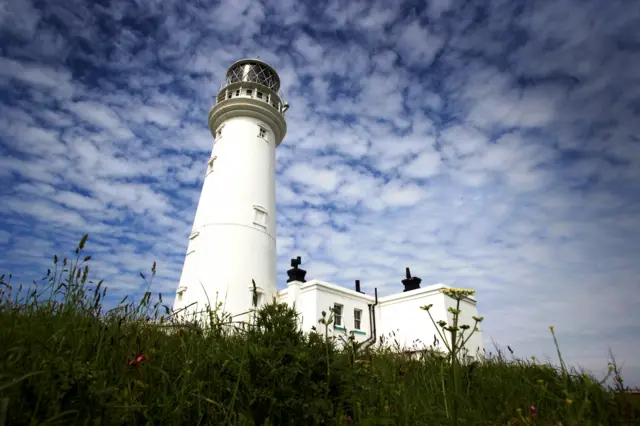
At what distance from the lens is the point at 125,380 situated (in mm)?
3098

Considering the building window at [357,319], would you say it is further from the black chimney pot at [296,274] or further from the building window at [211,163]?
the building window at [211,163]

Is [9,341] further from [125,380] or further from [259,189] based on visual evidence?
[259,189]

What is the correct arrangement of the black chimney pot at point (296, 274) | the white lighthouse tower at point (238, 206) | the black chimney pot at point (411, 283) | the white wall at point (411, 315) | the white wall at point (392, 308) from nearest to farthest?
1. the white lighthouse tower at point (238, 206)
2. the white wall at point (392, 308)
3. the white wall at point (411, 315)
4. the black chimney pot at point (296, 274)
5. the black chimney pot at point (411, 283)

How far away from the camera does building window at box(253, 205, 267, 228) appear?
17.6 metres

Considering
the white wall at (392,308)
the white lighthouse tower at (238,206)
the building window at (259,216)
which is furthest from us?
the white wall at (392,308)

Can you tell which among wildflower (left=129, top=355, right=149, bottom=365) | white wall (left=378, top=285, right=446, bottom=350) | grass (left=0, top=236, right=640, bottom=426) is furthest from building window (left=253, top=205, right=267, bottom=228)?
wildflower (left=129, top=355, right=149, bottom=365)

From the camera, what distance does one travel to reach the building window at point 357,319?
1962 cm

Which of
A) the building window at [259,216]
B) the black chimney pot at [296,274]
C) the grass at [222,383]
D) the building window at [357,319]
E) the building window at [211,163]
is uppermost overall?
the building window at [211,163]

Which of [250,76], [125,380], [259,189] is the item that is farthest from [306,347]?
[250,76]

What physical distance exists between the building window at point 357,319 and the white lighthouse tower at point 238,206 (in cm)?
523

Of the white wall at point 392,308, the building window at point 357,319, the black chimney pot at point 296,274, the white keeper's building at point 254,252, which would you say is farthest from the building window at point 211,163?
the building window at point 357,319

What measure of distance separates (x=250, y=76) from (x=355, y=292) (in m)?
15.4

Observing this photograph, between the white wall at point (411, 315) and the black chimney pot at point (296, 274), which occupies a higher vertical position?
the black chimney pot at point (296, 274)

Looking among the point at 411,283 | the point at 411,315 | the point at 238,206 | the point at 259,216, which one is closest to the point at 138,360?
the point at 238,206
